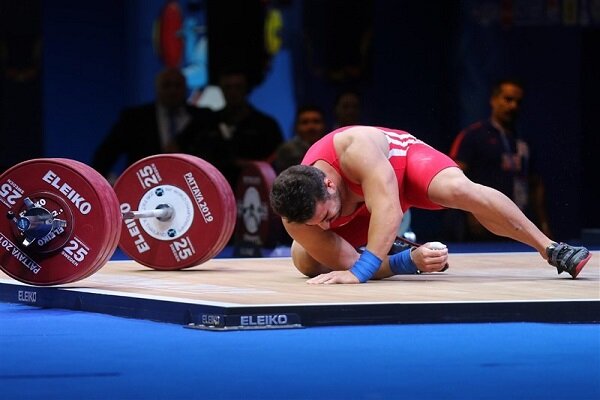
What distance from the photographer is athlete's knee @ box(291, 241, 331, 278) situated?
6.14 m

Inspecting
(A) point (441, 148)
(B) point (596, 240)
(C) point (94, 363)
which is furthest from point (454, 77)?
(C) point (94, 363)

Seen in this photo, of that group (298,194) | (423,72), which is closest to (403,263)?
(298,194)

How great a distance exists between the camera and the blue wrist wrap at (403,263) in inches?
233

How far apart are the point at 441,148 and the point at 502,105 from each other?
0.76 meters

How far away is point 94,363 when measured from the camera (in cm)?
418

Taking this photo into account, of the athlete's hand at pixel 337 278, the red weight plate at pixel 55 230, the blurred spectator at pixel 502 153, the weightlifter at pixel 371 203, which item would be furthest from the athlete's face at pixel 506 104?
the red weight plate at pixel 55 230

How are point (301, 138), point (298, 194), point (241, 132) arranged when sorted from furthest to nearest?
1. point (241, 132)
2. point (301, 138)
3. point (298, 194)

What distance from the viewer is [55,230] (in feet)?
18.5

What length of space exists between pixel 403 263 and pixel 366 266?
376 mm

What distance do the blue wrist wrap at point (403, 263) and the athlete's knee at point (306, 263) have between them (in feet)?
1.05

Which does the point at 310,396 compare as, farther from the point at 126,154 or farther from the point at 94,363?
the point at 126,154

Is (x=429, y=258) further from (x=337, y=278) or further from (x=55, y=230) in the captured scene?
(x=55, y=230)

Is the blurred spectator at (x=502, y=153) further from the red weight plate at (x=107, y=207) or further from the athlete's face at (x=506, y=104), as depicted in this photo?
the red weight plate at (x=107, y=207)

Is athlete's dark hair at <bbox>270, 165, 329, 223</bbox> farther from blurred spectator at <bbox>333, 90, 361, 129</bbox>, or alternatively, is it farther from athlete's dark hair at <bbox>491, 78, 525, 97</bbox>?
athlete's dark hair at <bbox>491, 78, 525, 97</bbox>
